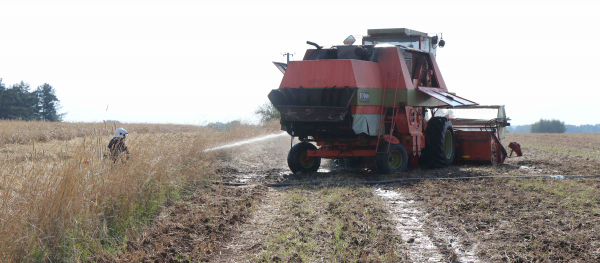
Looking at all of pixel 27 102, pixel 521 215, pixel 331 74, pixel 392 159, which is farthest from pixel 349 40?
pixel 27 102

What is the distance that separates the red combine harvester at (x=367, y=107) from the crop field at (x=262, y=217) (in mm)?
1773

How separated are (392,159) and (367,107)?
155cm

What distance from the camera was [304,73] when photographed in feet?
34.0

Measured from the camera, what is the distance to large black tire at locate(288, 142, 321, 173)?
36.3 feet

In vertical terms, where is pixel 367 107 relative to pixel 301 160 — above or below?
above

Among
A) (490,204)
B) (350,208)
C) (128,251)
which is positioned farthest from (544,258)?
(128,251)

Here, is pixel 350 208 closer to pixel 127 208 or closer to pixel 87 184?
pixel 127 208

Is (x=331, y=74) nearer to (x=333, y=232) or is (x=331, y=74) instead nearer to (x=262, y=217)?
(x=262, y=217)

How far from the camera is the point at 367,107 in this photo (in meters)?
10.1

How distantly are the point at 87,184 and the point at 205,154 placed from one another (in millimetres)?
7055

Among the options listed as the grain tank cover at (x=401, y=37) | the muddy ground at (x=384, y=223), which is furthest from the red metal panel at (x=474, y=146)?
the muddy ground at (x=384, y=223)

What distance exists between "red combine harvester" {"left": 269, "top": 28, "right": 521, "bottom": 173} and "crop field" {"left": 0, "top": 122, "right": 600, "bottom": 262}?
1773mm

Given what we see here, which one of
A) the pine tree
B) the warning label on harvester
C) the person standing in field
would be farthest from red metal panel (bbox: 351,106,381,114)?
the pine tree

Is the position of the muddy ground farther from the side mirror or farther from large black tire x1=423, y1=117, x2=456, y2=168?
the side mirror
